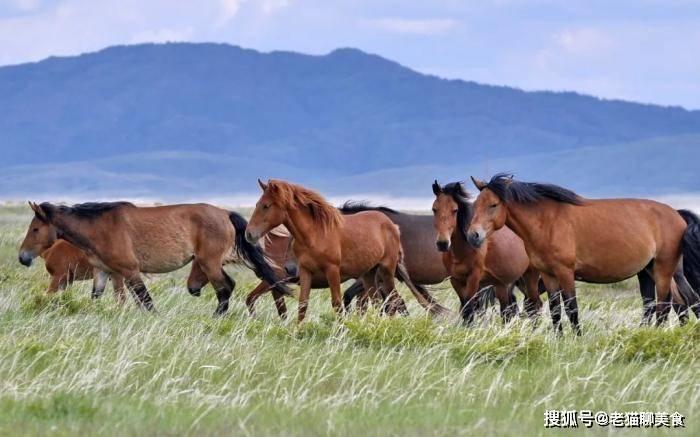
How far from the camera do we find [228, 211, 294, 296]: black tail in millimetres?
16297

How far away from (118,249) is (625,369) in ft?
23.2

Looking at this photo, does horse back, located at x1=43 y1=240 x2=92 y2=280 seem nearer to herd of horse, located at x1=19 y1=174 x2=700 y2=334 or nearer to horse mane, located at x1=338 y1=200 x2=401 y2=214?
herd of horse, located at x1=19 y1=174 x2=700 y2=334

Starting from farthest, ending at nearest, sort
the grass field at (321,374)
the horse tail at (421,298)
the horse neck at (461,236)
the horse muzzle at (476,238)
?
the horse tail at (421,298) < the horse neck at (461,236) < the horse muzzle at (476,238) < the grass field at (321,374)

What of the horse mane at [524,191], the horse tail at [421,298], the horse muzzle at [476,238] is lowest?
the horse tail at [421,298]

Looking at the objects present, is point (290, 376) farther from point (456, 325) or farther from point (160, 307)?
point (160, 307)

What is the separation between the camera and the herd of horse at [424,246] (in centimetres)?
1364

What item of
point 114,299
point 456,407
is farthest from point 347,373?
point 114,299

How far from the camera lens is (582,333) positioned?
520 inches

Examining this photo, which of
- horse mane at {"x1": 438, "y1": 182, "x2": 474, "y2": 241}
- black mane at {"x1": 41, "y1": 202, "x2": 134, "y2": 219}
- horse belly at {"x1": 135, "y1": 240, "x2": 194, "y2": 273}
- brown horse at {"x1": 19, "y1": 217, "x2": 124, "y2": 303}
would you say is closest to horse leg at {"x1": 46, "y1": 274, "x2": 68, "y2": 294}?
brown horse at {"x1": 19, "y1": 217, "x2": 124, "y2": 303}

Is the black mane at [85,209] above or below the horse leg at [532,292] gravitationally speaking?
above

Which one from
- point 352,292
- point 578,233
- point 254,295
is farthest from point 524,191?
point 254,295

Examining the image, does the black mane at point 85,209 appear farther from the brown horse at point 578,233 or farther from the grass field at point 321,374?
the brown horse at point 578,233

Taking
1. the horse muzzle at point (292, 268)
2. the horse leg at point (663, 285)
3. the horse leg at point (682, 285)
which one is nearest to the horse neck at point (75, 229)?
the horse muzzle at point (292, 268)

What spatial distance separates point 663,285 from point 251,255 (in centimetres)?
486
